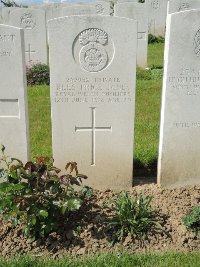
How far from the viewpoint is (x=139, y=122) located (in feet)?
21.3

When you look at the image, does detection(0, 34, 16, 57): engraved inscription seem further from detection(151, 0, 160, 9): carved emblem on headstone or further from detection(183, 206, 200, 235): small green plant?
detection(151, 0, 160, 9): carved emblem on headstone

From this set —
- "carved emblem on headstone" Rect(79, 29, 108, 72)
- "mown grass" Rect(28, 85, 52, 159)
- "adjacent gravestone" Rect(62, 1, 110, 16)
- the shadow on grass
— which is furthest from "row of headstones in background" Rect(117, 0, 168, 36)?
"carved emblem on headstone" Rect(79, 29, 108, 72)

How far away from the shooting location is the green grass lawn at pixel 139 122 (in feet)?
17.4

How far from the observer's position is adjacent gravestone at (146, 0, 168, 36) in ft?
50.0

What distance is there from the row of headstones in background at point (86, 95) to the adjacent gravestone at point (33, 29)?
6281mm

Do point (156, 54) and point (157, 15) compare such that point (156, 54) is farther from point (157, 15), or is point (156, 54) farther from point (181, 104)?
point (181, 104)

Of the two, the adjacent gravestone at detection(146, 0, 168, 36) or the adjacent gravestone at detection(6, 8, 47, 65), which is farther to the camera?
the adjacent gravestone at detection(146, 0, 168, 36)

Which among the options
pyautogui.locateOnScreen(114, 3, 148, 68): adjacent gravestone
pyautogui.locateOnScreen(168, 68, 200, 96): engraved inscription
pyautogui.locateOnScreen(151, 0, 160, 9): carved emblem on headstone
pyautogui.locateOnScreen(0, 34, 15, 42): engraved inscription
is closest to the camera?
pyautogui.locateOnScreen(0, 34, 15, 42): engraved inscription

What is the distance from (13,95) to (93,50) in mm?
963

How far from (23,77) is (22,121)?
486 millimetres

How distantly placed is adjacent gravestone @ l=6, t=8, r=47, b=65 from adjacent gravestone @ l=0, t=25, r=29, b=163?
6.22 meters

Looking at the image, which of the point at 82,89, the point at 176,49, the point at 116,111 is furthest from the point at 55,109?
the point at 176,49

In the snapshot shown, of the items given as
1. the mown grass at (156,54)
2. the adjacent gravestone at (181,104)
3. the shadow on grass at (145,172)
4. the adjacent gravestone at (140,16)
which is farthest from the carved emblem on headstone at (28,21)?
the adjacent gravestone at (181,104)

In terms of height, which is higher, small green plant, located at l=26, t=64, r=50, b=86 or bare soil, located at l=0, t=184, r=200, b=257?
small green plant, located at l=26, t=64, r=50, b=86
